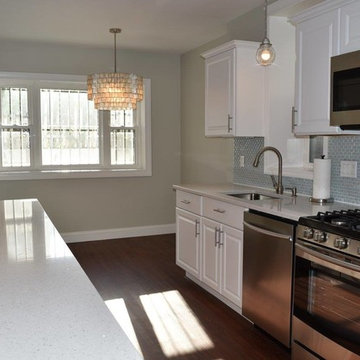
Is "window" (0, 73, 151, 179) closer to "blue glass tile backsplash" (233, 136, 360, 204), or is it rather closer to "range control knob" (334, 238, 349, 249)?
"blue glass tile backsplash" (233, 136, 360, 204)

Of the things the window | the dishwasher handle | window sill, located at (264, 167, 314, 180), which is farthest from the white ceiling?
the dishwasher handle

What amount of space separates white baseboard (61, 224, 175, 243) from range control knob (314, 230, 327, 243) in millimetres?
4039

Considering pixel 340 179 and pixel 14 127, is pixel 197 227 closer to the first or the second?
pixel 340 179

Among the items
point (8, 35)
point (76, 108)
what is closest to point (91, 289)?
point (8, 35)

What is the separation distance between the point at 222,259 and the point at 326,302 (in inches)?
47.5

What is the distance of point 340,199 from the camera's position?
3125 mm

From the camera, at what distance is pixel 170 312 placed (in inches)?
A: 136

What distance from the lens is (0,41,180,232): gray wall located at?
217 inches

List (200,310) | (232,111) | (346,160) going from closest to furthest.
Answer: (346,160)
(200,310)
(232,111)

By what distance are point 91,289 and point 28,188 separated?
4532 mm

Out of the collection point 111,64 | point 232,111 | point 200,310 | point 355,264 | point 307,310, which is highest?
point 111,64

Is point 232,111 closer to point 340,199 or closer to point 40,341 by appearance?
point 340,199

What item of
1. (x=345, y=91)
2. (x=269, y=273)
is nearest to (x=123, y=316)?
(x=269, y=273)

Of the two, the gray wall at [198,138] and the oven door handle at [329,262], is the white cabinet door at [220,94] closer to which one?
the gray wall at [198,138]
